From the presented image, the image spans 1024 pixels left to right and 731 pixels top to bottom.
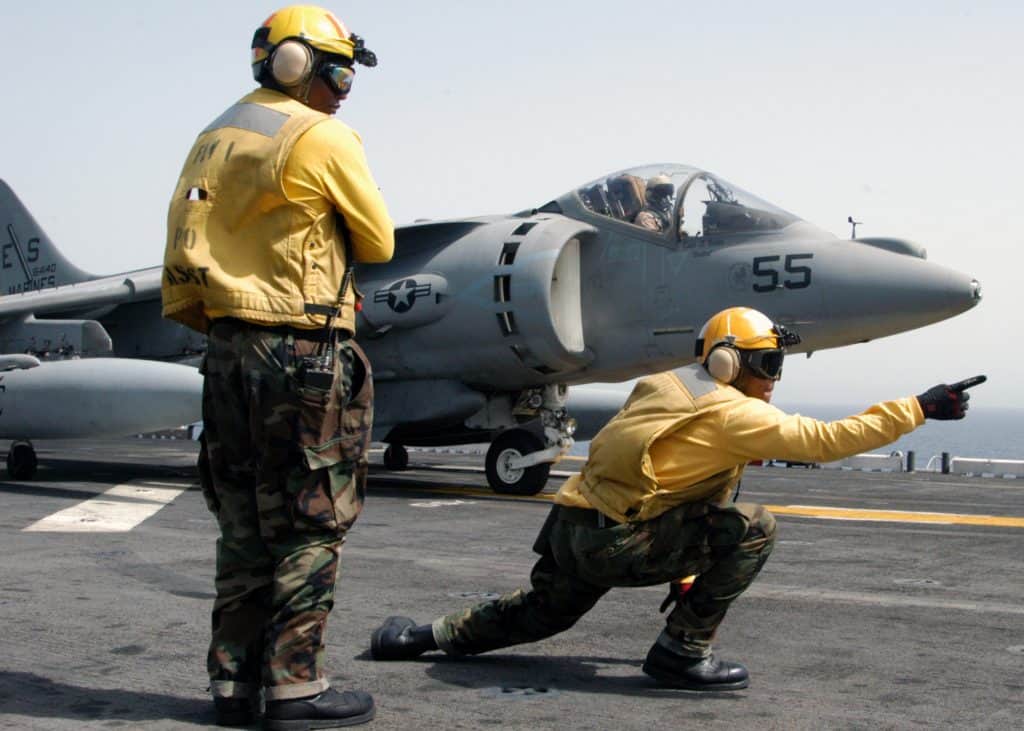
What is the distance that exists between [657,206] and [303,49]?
8355 millimetres

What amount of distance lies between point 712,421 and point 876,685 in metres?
1.07

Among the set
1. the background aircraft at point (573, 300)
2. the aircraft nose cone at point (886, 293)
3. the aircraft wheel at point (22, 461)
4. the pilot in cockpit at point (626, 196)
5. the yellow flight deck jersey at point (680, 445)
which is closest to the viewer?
the yellow flight deck jersey at point (680, 445)


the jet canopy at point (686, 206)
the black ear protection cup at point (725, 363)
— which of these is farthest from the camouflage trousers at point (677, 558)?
the jet canopy at point (686, 206)

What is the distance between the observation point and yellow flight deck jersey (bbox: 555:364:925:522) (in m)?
4.07

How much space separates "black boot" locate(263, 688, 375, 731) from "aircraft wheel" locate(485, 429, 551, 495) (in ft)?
29.0

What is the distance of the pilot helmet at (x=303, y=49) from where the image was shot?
3852 millimetres

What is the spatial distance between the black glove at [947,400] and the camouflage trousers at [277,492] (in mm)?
1756

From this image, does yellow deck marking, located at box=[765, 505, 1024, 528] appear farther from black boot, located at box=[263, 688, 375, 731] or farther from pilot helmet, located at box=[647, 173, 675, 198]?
black boot, located at box=[263, 688, 375, 731]

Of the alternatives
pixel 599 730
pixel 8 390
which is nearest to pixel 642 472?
pixel 599 730

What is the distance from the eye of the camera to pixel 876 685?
4191 mm

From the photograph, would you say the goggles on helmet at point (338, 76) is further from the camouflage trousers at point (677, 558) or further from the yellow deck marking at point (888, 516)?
the yellow deck marking at point (888, 516)

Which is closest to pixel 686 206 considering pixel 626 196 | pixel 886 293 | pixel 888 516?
pixel 626 196

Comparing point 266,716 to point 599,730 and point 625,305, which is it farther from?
point 625,305

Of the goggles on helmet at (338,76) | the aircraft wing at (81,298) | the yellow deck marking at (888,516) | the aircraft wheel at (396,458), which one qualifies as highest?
the goggles on helmet at (338,76)
